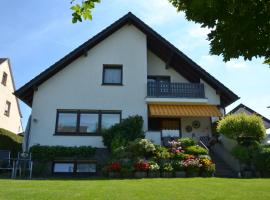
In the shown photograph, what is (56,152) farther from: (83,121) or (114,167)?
(114,167)

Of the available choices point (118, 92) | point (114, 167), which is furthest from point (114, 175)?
point (118, 92)

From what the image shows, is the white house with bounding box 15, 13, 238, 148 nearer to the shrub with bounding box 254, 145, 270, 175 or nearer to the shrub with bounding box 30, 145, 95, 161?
the shrub with bounding box 30, 145, 95, 161

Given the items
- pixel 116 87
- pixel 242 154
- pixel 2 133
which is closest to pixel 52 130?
pixel 116 87

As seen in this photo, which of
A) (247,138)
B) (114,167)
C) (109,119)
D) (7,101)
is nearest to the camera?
(114,167)

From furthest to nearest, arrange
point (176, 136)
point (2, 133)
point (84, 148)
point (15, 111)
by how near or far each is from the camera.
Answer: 1. point (15, 111)
2. point (2, 133)
3. point (176, 136)
4. point (84, 148)

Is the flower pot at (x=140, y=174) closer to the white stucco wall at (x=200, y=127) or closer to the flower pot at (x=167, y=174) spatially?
the flower pot at (x=167, y=174)

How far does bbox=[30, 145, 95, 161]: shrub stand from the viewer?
66.7 feet

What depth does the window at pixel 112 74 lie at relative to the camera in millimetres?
24138

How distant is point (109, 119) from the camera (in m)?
23.1

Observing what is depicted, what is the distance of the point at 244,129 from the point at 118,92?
29.0 feet

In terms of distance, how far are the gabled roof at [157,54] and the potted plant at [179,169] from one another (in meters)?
9.86

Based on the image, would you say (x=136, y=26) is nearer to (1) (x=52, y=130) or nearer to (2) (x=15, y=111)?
(1) (x=52, y=130)

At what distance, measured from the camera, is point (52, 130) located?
2242 centimetres

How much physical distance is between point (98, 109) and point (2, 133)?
371 inches
